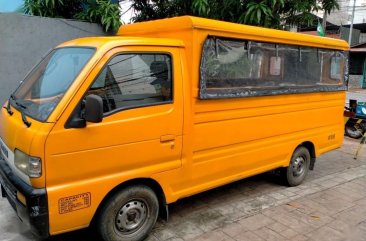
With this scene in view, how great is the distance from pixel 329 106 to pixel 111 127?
3992 mm

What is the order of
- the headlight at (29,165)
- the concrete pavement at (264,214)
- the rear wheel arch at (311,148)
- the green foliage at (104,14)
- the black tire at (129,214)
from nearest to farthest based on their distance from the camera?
1. the headlight at (29,165)
2. the black tire at (129,214)
3. the concrete pavement at (264,214)
4. the rear wheel arch at (311,148)
5. the green foliage at (104,14)

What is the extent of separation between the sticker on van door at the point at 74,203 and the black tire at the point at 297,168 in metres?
3.32

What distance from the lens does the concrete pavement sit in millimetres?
4062

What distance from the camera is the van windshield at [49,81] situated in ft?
10.6

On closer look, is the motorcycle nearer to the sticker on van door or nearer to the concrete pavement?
the concrete pavement


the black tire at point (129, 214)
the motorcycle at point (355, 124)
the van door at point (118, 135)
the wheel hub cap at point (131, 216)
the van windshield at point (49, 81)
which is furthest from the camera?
the motorcycle at point (355, 124)

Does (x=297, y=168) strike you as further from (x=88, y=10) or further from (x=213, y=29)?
(x=88, y=10)

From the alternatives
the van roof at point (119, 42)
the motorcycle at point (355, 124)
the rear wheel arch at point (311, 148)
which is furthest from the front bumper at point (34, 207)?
the motorcycle at point (355, 124)

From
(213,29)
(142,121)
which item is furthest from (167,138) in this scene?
(213,29)

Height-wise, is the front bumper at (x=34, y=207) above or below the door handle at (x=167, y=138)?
below

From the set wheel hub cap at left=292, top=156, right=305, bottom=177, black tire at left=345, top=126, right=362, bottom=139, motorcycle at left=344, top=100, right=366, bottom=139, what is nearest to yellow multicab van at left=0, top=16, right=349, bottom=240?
wheel hub cap at left=292, top=156, right=305, bottom=177

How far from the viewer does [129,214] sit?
368cm

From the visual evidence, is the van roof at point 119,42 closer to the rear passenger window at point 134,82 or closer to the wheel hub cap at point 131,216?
the rear passenger window at point 134,82

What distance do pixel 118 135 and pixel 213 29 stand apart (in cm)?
155
